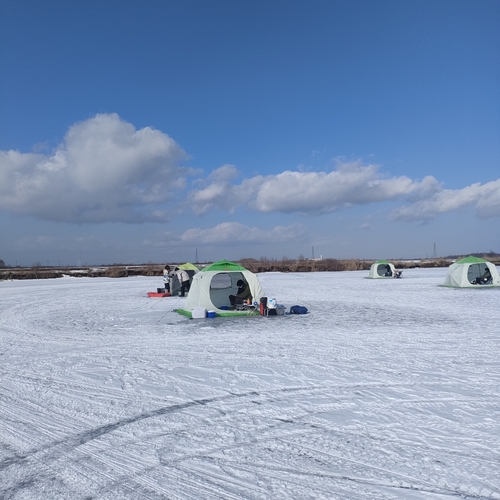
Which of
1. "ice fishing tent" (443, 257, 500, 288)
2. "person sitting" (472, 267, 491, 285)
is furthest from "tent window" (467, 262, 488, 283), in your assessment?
"person sitting" (472, 267, 491, 285)

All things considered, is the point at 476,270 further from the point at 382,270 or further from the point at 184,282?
the point at 184,282

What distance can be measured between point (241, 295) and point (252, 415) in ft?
35.8

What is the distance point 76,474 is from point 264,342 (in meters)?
6.43

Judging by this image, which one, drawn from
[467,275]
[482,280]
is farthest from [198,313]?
[482,280]

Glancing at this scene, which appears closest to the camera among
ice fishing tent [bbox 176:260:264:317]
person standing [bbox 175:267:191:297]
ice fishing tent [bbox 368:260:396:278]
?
ice fishing tent [bbox 176:260:264:317]

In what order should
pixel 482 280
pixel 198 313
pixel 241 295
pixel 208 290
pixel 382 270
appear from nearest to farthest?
1. pixel 198 313
2. pixel 208 290
3. pixel 241 295
4. pixel 482 280
5. pixel 382 270

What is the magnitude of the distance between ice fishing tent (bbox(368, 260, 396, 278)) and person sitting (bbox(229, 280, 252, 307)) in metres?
22.7

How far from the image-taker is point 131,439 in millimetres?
4789

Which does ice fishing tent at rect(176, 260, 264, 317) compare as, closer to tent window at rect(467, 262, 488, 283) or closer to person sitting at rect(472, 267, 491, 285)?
person sitting at rect(472, 267, 491, 285)

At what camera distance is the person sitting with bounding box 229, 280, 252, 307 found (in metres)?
15.8

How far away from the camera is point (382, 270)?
3862 centimetres

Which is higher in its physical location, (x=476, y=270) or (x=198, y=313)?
(x=476, y=270)

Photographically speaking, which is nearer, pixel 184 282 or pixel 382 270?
pixel 184 282

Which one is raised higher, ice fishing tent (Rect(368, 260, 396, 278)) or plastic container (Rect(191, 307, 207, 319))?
ice fishing tent (Rect(368, 260, 396, 278))
